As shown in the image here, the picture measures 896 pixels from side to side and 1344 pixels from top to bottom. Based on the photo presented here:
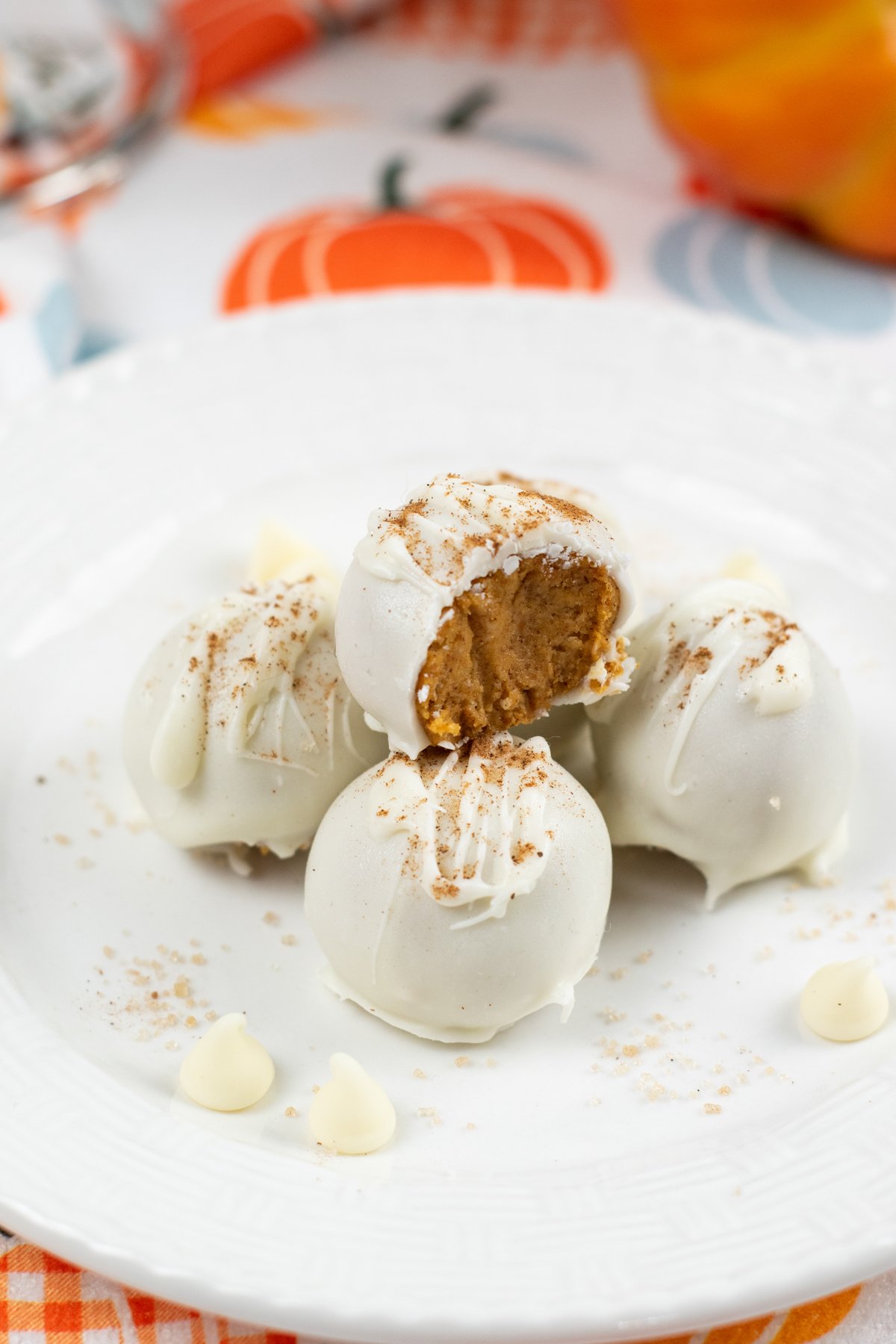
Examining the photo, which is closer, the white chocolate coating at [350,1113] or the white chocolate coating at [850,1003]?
the white chocolate coating at [350,1113]

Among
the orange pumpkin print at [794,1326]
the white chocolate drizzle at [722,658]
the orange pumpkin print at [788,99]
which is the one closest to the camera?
the orange pumpkin print at [794,1326]

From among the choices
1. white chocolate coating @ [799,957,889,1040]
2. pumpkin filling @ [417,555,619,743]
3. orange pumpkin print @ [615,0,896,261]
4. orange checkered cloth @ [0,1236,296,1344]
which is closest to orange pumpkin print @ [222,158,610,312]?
orange pumpkin print @ [615,0,896,261]

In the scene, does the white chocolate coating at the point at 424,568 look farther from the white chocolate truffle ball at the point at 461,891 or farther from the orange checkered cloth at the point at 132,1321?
the orange checkered cloth at the point at 132,1321

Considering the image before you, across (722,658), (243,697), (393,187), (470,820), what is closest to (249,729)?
(243,697)

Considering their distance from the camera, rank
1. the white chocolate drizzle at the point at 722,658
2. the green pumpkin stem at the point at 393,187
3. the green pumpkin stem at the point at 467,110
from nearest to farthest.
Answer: the white chocolate drizzle at the point at 722,658
the green pumpkin stem at the point at 393,187
the green pumpkin stem at the point at 467,110

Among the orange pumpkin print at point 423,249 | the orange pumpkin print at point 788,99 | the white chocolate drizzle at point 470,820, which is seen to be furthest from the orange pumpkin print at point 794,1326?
the orange pumpkin print at point 788,99

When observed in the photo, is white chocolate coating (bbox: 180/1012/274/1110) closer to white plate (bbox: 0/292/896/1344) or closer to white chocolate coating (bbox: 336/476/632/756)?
white plate (bbox: 0/292/896/1344)

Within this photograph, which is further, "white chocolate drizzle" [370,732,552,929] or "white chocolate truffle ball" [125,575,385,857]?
"white chocolate truffle ball" [125,575,385,857]

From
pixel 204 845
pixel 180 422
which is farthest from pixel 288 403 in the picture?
pixel 204 845

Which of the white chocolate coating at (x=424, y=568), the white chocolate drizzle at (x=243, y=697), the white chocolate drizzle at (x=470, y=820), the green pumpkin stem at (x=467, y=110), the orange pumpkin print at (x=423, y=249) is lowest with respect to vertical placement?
the white chocolate drizzle at (x=470, y=820)
